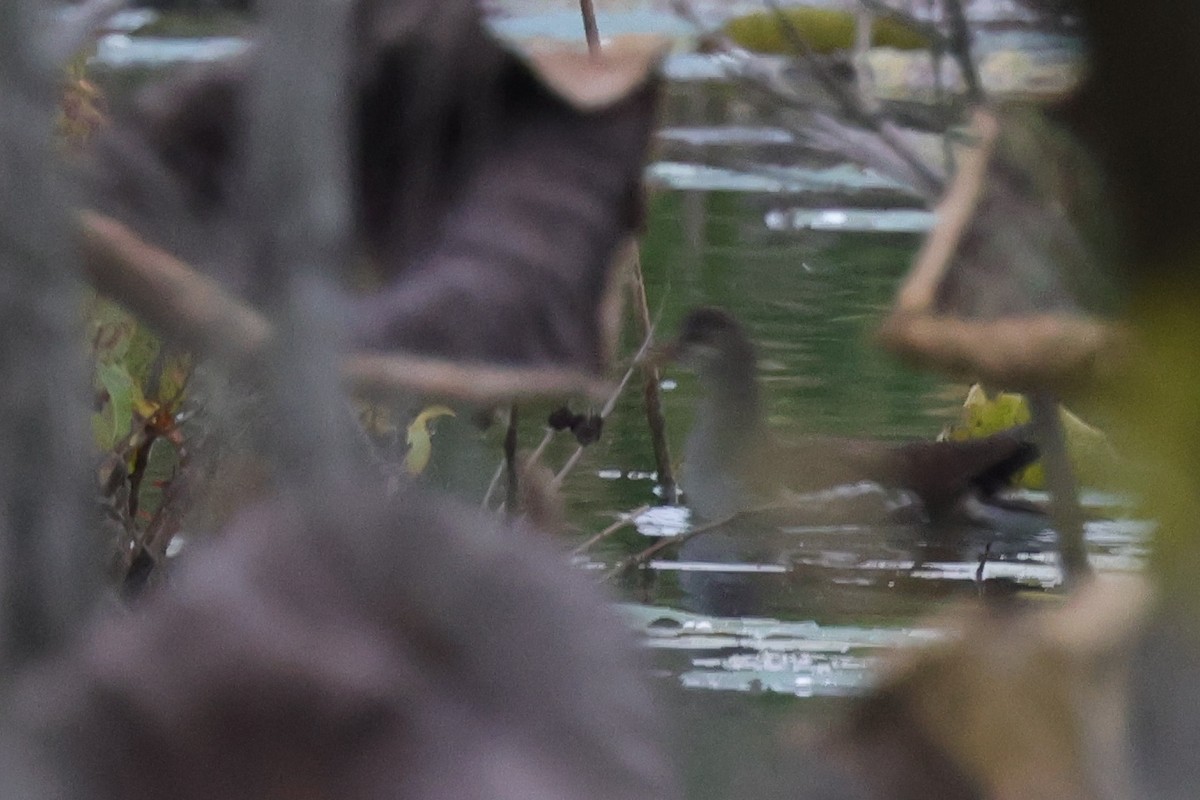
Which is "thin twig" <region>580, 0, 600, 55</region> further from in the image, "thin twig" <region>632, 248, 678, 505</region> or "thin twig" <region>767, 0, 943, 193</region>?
"thin twig" <region>632, 248, 678, 505</region>

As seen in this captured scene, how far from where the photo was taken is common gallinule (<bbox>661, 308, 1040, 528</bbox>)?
4.25 m

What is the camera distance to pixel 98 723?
68cm

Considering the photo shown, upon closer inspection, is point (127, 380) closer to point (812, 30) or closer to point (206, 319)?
point (206, 319)

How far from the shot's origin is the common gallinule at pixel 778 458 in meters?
4.25

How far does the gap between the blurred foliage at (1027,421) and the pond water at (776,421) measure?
108mm

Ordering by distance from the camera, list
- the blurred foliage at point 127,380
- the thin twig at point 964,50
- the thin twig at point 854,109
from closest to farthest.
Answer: the thin twig at point 964,50
the thin twig at point 854,109
the blurred foliage at point 127,380

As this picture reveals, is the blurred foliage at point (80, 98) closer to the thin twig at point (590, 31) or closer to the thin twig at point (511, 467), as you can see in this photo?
the thin twig at point (590, 31)

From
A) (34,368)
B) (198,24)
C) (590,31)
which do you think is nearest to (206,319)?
(34,368)

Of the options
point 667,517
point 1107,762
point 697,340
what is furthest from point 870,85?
point 697,340

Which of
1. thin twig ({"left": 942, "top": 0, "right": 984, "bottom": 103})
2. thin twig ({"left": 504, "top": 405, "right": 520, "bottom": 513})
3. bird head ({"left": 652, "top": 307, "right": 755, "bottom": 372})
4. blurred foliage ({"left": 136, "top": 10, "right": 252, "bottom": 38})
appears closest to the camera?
blurred foliage ({"left": 136, "top": 10, "right": 252, "bottom": 38})

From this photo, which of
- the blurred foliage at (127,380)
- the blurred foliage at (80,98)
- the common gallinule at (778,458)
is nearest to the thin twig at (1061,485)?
the blurred foliage at (80,98)

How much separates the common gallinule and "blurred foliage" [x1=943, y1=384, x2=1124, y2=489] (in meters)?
0.13

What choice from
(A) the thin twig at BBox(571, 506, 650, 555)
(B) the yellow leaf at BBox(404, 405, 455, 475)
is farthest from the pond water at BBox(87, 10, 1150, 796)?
(B) the yellow leaf at BBox(404, 405, 455, 475)

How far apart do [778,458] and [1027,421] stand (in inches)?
80.9
